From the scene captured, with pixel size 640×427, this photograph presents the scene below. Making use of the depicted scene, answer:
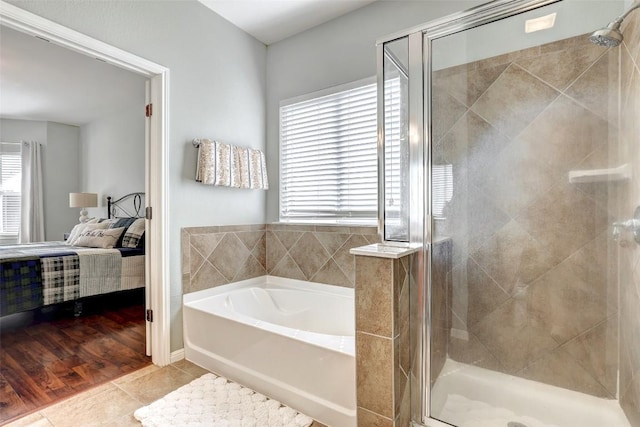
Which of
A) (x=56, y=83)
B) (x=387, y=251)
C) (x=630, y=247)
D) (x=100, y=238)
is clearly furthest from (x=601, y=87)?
(x=56, y=83)

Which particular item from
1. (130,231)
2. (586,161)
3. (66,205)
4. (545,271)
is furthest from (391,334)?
(66,205)

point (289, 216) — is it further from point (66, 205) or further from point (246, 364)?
point (66, 205)

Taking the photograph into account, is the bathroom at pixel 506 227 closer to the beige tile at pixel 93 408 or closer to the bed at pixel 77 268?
the beige tile at pixel 93 408

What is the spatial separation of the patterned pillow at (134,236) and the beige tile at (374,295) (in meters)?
3.12

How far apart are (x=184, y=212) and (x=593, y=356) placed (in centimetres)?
251

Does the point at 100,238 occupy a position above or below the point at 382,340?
above

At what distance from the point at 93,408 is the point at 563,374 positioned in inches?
95.6

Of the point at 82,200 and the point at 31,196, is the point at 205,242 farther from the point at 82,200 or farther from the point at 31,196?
the point at 31,196

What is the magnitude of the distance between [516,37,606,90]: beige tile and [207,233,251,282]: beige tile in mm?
2296

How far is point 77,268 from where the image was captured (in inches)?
122

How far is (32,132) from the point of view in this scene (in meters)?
5.52

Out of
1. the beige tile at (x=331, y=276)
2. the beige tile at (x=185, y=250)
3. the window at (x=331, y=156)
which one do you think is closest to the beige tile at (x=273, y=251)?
the window at (x=331, y=156)

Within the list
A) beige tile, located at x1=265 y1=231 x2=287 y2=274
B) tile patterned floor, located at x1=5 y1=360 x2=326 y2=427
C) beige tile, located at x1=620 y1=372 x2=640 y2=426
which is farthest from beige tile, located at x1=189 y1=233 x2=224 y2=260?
beige tile, located at x1=620 y1=372 x2=640 y2=426

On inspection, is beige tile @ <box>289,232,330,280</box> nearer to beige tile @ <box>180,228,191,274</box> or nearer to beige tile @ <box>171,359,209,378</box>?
beige tile @ <box>180,228,191,274</box>
